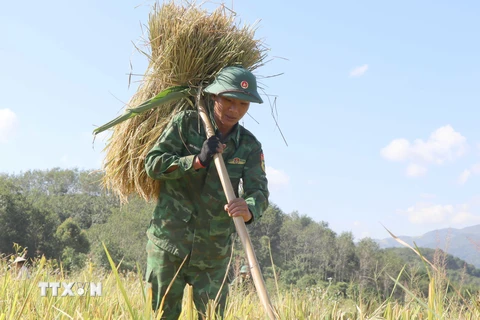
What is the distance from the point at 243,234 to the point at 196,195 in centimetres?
74

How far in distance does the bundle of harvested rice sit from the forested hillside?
33287 millimetres

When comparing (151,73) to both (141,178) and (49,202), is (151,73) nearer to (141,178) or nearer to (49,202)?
(141,178)

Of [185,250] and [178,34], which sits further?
[178,34]

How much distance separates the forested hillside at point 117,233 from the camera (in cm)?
4000

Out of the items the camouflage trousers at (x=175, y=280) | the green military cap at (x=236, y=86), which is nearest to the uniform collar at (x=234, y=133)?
the green military cap at (x=236, y=86)

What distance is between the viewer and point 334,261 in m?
65.8

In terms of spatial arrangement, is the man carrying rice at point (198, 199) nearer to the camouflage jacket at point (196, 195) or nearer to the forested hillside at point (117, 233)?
the camouflage jacket at point (196, 195)

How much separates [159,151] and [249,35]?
107cm

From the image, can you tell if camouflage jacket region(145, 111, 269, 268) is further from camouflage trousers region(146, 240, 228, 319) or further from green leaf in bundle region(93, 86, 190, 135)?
green leaf in bundle region(93, 86, 190, 135)

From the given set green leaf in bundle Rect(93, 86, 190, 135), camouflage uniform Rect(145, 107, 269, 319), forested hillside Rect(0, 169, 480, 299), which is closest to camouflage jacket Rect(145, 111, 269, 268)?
camouflage uniform Rect(145, 107, 269, 319)

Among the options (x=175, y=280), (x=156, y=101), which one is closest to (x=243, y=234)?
(x=175, y=280)

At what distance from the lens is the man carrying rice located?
298 centimetres

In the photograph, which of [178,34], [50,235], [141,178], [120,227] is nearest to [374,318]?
[141,178]

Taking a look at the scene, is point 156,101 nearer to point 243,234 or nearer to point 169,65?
point 169,65
